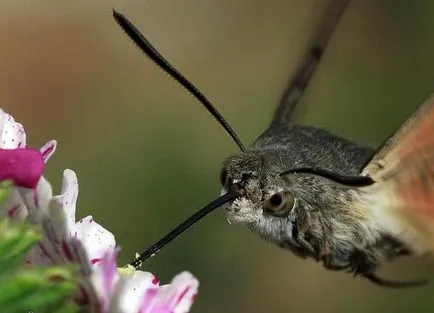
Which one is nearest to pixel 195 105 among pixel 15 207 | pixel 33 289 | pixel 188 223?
pixel 188 223

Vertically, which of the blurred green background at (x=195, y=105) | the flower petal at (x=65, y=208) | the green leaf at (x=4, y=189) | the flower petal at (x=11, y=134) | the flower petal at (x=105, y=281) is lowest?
the blurred green background at (x=195, y=105)

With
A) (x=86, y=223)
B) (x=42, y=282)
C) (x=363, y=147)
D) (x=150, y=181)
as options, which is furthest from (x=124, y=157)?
(x=42, y=282)

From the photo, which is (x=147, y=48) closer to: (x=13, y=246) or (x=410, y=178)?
(x=410, y=178)

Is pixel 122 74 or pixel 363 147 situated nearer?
pixel 363 147

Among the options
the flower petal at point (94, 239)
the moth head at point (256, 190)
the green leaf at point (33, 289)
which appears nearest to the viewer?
the green leaf at point (33, 289)

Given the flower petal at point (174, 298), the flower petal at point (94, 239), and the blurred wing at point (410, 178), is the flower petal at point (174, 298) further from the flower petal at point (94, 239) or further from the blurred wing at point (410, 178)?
the blurred wing at point (410, 178)

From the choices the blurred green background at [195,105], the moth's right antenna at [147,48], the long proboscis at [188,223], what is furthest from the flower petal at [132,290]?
the blurred green background at [195,105]

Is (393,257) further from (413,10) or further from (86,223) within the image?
(413,10)

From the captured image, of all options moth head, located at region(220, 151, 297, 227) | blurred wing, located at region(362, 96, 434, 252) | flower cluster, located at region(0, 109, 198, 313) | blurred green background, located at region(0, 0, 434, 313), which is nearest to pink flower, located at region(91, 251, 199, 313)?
flower cluster, located at region(0, 109, 198, 313)
